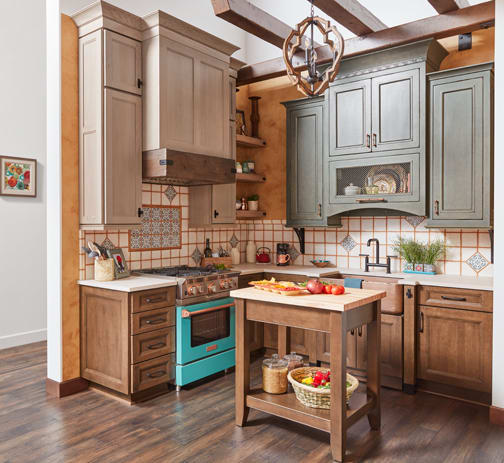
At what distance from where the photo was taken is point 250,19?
3.44 m

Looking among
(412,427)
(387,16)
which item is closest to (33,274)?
(412,427)

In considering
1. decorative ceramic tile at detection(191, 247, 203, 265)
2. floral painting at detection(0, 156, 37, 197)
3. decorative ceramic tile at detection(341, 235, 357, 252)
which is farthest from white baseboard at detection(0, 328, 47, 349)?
decorative ceramic tile at detection(341, 235, 357, 252)

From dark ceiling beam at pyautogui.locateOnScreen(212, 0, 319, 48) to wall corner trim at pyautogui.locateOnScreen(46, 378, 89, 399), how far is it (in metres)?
2.99

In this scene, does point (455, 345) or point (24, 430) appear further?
point (455, 345)

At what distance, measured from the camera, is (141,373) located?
129 inches

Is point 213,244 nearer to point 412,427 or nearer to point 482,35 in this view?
point 412,427

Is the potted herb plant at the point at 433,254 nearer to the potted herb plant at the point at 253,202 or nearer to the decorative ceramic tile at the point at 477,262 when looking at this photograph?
the decorative ceramic tile at the point at 477,262

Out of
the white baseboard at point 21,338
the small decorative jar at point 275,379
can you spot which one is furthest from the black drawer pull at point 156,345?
the white baseboard at point 21,338

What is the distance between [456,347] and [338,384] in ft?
4.51

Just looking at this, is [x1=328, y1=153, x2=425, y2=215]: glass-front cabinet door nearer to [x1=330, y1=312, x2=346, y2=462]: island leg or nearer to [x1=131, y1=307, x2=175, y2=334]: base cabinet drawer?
[x1=330, y1=312, x2=346, y2=462]: island leg

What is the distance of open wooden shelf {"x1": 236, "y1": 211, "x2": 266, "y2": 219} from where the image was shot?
4.77 metres

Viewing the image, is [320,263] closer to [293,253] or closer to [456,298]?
[293,253]

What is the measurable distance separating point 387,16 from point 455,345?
3.07 meters

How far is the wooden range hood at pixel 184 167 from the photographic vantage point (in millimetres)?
3449
